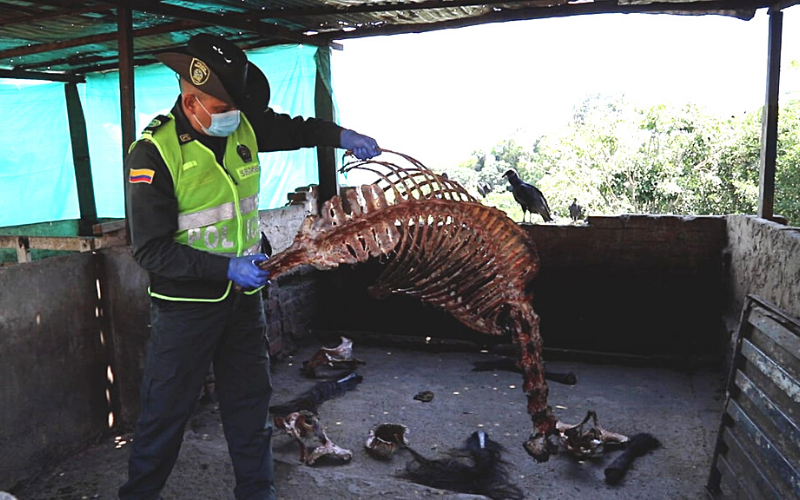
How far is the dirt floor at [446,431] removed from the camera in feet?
11.2

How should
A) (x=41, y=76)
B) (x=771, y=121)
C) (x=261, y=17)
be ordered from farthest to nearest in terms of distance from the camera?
1. (x=41, y=76)
2. (x=261, y=17)
3. (x=771, y=121)

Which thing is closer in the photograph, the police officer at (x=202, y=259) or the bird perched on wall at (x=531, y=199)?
the police officer at (x=202, y=259)

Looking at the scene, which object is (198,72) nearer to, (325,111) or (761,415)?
(761,415)

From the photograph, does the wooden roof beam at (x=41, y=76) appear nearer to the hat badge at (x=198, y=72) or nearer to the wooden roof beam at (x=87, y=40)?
the wooden roof beam at (x=87, y=40)

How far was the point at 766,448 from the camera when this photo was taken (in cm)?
272

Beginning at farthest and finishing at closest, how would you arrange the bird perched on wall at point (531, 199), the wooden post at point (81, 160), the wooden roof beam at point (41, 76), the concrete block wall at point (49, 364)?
the wooden post at point (81, 160)
the wooden roof beam at point (41, 76)
the bird perched on wall at point (531, 199)
the concrete block wall at point (49, 364)

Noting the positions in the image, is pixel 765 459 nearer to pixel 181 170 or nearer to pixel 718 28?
pixel 181 170

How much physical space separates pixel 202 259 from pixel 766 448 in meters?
2.57

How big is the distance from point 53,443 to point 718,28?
36.5 meters

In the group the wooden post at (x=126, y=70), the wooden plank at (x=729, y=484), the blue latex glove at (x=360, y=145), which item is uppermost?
the wooden post at (x=126, y=70)

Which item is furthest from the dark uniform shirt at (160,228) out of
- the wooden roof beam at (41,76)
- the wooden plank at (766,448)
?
the wooden roof beam at (41,76)

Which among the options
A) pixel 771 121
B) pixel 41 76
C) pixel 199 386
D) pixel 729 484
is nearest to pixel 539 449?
pixel 729 484

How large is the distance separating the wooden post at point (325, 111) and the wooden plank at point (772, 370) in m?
4.41

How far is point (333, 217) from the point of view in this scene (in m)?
2.98
